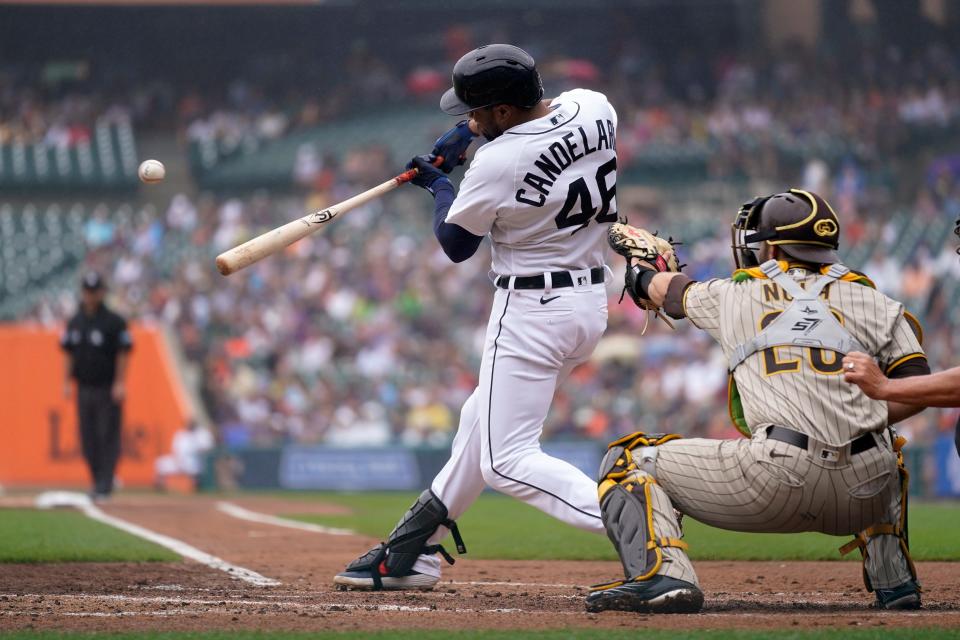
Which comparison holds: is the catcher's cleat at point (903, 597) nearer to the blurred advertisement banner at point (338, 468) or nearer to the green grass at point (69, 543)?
the green grass at point (69, 543)

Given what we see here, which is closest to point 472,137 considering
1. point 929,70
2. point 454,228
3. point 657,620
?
point 454,228

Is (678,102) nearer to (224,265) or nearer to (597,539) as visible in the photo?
(597,539)

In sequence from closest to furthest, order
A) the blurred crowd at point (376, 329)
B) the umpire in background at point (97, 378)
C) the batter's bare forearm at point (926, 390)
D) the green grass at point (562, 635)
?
1. the green grass at point (562, 635)
2. the batter's bare forearm at point (926, 390)
3. the umpire in background at point (97, 378)
4. the blurred crowd at point (376, 329)

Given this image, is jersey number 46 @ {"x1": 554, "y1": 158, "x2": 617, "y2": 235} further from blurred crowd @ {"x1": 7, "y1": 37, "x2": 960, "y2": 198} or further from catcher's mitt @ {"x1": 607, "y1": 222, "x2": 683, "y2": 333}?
blurred crowd @ {"x1": 7, "y1": 37, "x2": 960, "y2": 198}

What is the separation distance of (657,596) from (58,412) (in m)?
11.5

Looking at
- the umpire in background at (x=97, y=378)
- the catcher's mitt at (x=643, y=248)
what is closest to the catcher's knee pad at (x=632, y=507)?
the catcher's mitt at (x=643, y=248)

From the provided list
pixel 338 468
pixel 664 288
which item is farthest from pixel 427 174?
pixel 338 468

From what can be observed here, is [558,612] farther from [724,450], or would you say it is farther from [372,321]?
[372,321]

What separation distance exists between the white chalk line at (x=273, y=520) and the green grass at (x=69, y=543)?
116cm

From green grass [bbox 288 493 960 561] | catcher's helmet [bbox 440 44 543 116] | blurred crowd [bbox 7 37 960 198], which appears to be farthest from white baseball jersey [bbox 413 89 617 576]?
blurred crowd [bbox 7 37 960 198]

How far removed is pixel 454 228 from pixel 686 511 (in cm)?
117

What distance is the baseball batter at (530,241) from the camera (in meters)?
4.12

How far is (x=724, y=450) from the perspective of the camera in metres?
3.72

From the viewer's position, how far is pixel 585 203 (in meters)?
4.22
